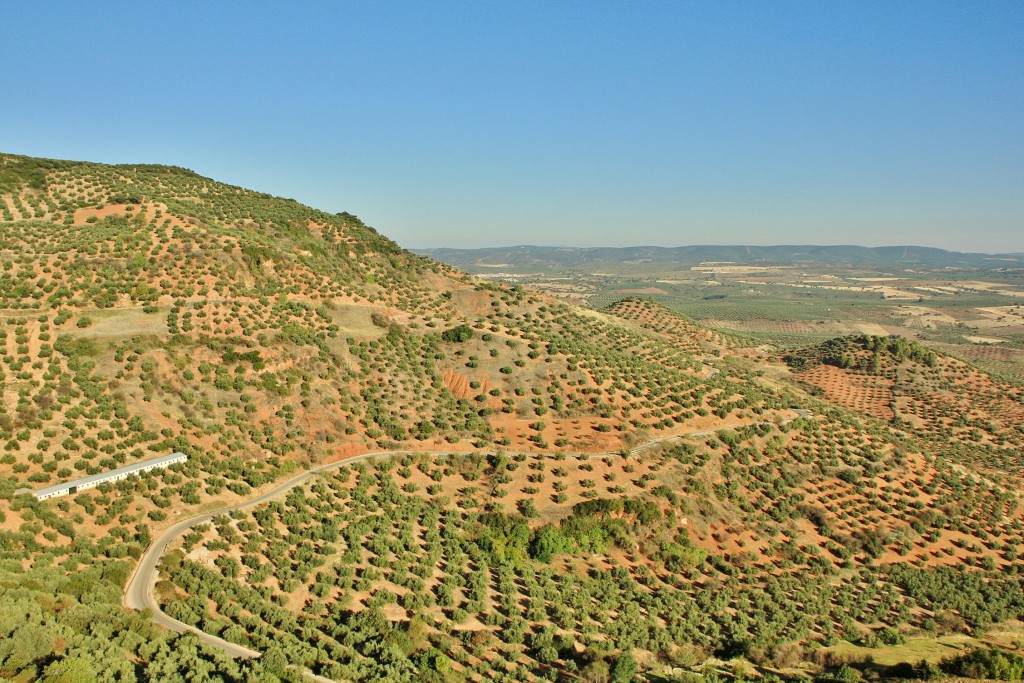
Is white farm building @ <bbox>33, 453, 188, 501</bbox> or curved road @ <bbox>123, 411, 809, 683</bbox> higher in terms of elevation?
white farm building @ <bbox>33, 453, 188, 501</bbox>

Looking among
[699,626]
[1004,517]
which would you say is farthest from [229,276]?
[1004,517]

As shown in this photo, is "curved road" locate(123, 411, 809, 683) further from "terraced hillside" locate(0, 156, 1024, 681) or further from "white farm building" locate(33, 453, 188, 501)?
"white farm building" locate(33, 453, 188, 501)

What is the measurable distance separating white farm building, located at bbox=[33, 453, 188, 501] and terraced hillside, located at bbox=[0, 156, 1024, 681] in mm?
679

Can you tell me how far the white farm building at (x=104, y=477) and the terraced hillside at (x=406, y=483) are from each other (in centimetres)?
68

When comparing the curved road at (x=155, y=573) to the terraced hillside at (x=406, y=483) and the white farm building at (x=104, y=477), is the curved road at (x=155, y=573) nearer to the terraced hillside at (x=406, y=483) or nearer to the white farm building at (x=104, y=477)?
the terraced hillside at (x=406, y=483)

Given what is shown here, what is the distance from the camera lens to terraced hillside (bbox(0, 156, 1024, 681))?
76.7ft

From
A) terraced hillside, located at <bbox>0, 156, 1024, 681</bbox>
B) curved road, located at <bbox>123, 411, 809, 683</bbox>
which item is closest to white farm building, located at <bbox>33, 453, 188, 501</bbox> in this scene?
terraced hillside, located at <bbox>0, 156, 1024, 681</bbox>

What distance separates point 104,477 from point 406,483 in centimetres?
1584

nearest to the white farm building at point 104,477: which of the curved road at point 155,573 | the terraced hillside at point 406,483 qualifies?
the terraced hillside at point 406,483

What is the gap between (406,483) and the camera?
36.0 m

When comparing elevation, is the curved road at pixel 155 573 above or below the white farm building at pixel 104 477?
below

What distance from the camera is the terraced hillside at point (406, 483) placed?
23.4m

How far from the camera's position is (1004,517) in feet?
143

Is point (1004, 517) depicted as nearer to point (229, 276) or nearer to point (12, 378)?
point (229, 276)
